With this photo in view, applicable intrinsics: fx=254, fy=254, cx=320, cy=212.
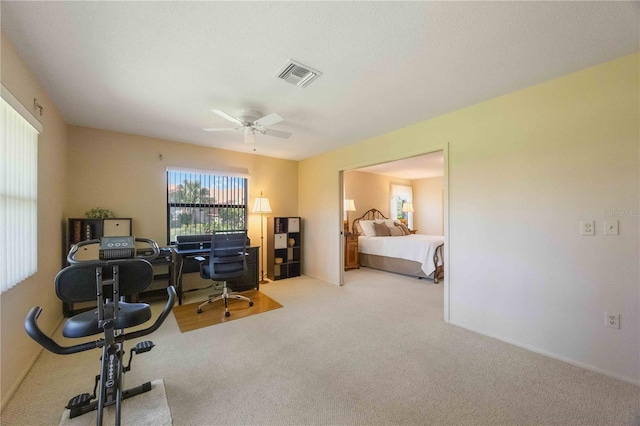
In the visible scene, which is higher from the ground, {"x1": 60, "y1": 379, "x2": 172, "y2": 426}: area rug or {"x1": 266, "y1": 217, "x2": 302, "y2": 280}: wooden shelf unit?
{"x1": 266, "y1": 217, "x2": 302, "y2": 280}: wooden shelf unit

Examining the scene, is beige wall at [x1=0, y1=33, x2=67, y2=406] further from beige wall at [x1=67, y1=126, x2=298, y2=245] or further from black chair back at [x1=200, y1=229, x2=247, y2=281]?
black chair back at [x1=200, y1=229, x2=247, y2=281]

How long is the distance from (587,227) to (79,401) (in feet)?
13.0

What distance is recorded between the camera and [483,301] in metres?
2.74

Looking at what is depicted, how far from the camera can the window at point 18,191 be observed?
5.55 feet

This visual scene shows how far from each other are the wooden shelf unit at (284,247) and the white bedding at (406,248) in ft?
5.67

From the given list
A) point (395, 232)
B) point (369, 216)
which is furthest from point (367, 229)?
point (369, 216)

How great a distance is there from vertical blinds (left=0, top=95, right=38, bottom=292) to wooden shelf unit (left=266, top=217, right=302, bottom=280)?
3.30 meters

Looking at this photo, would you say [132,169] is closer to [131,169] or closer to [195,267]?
[131,169]

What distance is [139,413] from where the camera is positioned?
1619 millimetres

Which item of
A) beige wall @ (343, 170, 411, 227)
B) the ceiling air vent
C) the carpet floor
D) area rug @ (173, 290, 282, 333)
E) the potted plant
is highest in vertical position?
the ceiling air vent

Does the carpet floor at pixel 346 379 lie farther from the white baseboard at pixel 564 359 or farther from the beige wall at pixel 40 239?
the beige wall at pixel 40 239

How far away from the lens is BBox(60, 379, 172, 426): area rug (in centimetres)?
155

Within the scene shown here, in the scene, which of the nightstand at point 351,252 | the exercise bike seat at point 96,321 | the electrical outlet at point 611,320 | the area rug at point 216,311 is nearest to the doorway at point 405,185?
the nightstand at point 351,252

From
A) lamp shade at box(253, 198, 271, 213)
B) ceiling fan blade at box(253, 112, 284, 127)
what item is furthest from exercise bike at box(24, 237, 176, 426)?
lamp shade at box(253, 198, 271, 213)
